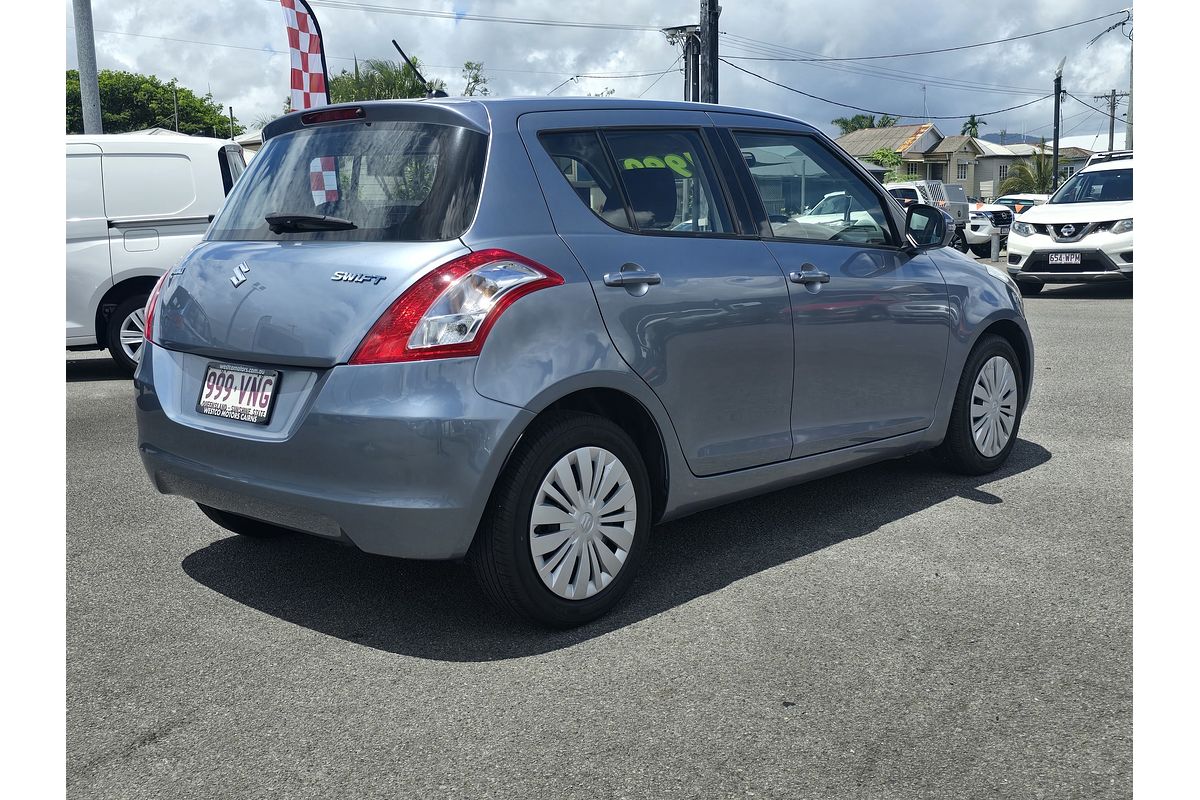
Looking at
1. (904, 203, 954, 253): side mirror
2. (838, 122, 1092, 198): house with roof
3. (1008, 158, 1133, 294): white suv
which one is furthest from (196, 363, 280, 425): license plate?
(838, 122, 1092, 198): house with roof

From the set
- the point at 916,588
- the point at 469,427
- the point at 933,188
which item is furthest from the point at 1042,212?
the point at 933,188

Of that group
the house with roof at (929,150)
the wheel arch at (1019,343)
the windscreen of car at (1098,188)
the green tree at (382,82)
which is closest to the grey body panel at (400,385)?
the wheel arch at (1019,343)

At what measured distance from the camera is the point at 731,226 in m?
4.29

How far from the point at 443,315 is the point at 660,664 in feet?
3.97

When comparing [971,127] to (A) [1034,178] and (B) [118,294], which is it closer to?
(A) [1034,178]

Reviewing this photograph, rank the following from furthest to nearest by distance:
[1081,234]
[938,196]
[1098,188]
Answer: [938,196], [1098,188], [1081,234]

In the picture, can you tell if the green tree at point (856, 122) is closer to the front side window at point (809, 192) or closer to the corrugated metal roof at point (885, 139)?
the corrugated metal roof at point (885, 139)

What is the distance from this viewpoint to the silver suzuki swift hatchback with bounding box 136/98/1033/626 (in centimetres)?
336

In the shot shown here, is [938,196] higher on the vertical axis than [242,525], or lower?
higher

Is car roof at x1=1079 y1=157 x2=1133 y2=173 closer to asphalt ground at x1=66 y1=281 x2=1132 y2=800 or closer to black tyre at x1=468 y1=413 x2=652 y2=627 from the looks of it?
asphalt ground at x1=66 y1=281 x2=1132 y2=800

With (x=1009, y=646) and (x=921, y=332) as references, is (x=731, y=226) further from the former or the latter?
(x=1009, y=646)

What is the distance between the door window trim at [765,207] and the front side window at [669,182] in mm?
162

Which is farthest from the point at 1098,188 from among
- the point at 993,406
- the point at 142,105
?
the point at 142,105

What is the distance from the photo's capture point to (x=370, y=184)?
12.1 feet
